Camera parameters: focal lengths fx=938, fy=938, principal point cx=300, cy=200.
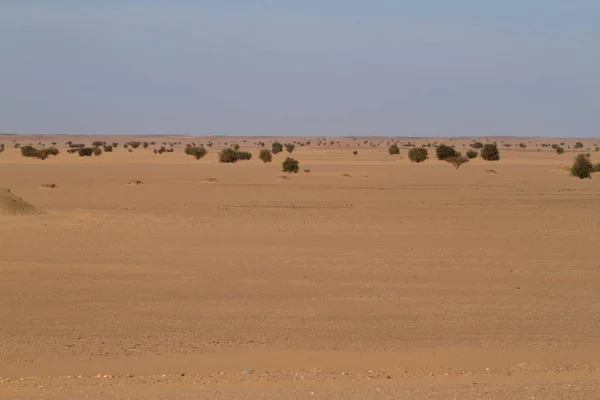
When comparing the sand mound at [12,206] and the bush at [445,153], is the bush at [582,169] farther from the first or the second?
the sand mound at [12,206]

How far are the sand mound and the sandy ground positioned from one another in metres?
0.46

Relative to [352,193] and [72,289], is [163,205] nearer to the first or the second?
[352,193]

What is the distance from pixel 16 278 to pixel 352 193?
82.0 feet

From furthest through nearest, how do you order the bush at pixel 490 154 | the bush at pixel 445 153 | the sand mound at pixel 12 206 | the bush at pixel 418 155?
the bush at pixel 490 154
the bush at pixel 445 153
the bush at pixel 418 155
the sand mound at pixel 12 206

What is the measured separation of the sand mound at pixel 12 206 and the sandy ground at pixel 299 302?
458 mm

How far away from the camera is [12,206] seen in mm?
27656

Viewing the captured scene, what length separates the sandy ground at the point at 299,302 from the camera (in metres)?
9.62

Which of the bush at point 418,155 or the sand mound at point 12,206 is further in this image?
the bush at point 418,155

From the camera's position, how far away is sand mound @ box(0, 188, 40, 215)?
27453mm

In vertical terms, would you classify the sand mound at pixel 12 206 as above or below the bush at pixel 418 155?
below

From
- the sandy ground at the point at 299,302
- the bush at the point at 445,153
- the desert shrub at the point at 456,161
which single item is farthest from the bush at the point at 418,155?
the sandy ground at the point at 299,302

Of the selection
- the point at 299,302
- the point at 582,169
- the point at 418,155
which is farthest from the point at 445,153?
the point at 299,302

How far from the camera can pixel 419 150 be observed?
3051 inches

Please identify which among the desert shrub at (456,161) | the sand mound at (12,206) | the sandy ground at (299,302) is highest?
the desert shrub at (456,161)
